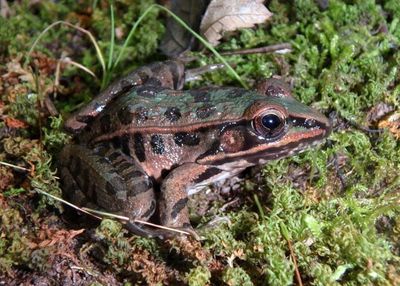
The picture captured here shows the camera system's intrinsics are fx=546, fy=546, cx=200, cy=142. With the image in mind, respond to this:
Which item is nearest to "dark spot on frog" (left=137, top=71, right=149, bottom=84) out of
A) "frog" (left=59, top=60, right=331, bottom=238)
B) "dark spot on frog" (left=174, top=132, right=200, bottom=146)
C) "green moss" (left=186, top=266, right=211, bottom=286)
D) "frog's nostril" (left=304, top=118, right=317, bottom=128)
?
"frog" (left=59, top=60, right=331, bottom=238)

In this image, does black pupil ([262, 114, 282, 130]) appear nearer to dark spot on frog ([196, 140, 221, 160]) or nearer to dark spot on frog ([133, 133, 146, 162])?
dark spot on frog ([196, 140, 221, 160])

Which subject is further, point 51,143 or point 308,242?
point 51,143

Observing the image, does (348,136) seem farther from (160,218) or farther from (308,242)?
(160,218)

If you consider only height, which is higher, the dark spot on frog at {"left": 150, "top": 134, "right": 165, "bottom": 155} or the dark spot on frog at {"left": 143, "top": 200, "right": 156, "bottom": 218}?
the dark spot on frog at {"left": 150, "top": 134, "right": 165, "bottom": 155}

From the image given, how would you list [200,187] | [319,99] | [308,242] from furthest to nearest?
[319,99] → [200,187] → [308,242]

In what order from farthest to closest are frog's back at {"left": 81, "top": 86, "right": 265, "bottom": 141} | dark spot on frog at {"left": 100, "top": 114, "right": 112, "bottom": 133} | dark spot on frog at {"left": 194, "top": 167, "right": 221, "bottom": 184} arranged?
1. dark spot on frog at {"left": 100, "top": 114, "right": 112, "bottom": 133}
2. dark spot on frog at {"left": 194, "top": 167, "right": 221, "bottom": 184}
3. frog's back at {"left": 81, "top": 86, "right": 265, "bottom": 141}

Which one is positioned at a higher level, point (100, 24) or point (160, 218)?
point (100, 24)

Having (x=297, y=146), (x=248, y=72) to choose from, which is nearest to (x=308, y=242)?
(x=297, y=146)
